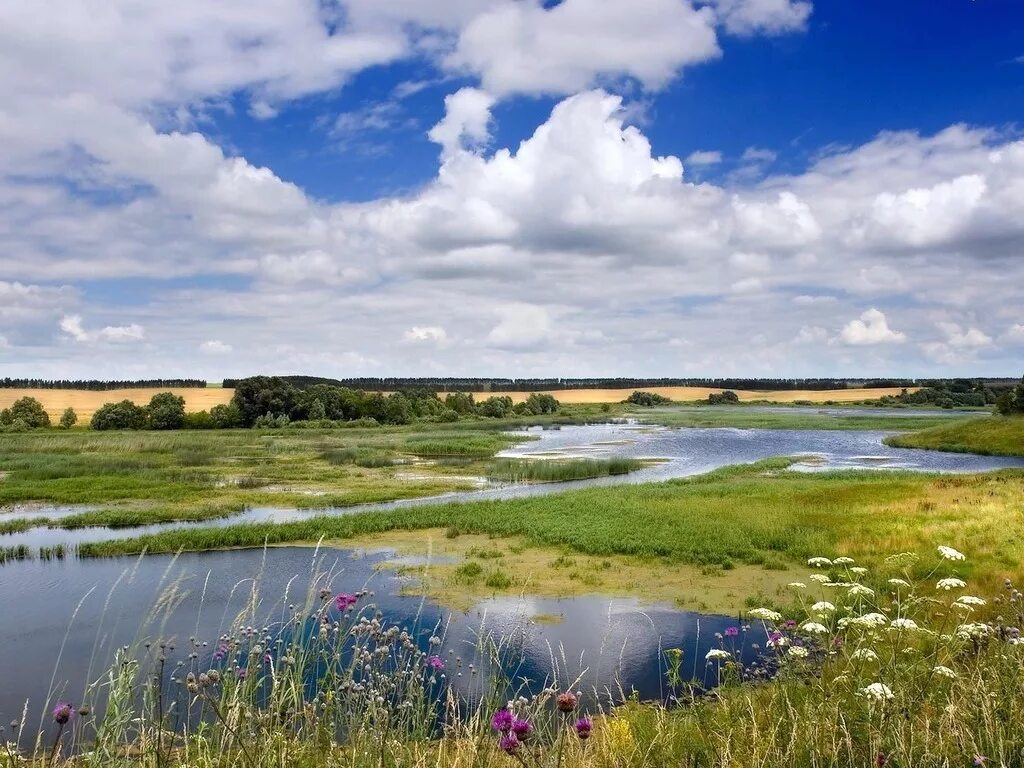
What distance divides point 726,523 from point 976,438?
54.1 m

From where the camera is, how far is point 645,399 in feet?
616

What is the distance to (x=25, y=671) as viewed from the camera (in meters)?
14.2

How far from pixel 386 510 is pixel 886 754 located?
28280 millimetres

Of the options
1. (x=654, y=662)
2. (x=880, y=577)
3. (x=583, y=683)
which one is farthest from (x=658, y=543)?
(x=583, y=683)

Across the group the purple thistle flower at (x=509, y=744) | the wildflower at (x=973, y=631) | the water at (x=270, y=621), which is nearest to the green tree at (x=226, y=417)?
the water at (x=270, y=621)

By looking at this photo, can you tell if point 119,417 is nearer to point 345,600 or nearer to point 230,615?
point 230,615

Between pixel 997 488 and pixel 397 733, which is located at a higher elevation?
pixel 397 733

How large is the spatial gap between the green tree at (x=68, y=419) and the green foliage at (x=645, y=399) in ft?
413

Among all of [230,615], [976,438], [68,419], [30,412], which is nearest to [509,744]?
[230,615]

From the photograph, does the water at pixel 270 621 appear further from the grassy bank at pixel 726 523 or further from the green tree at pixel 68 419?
the green tree at pixel 68 419

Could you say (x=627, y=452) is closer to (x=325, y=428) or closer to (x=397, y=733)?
(x=325, y=428)

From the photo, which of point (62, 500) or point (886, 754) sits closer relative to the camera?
point (886, 754)

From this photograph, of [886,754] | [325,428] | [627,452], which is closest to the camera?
[886,754]

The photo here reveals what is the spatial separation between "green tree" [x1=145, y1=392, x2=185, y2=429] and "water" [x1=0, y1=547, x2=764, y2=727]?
236 ft
